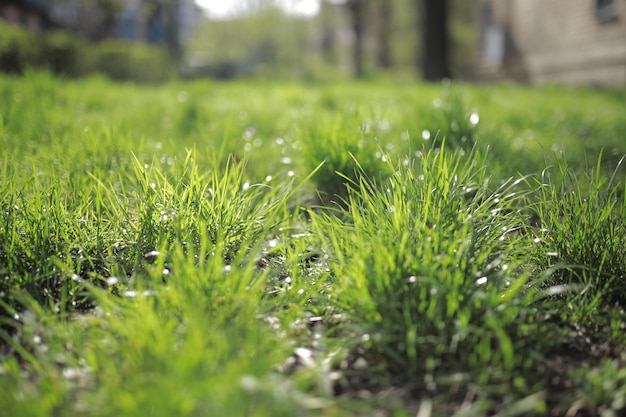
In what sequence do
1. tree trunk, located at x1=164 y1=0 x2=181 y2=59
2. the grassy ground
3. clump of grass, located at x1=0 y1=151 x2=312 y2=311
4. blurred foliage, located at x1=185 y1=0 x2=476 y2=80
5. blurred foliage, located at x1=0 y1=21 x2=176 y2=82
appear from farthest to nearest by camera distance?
blurred foliage, located at x1=185 y1=0 x2=476 y2=80, tree trunk, located at x1=164 y1=0 x2=181 y2=59, blurred foliage, located at x1=0 y1=21 x2=176 y2=82, clump of grass, located at x1=0 y1=151 x2=312 y2=311, the grassy ground

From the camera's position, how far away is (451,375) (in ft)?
4.79

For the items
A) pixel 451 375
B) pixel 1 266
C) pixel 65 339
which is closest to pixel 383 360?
pixel 451 375

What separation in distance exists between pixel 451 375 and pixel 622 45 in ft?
48.0

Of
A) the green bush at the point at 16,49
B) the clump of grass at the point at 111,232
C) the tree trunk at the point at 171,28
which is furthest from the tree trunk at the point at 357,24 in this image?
the clump of grass at the point at 111,232

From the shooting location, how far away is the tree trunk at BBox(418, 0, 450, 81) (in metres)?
12.6

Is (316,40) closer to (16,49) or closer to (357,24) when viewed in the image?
(357,24)

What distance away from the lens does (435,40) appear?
12.7 m

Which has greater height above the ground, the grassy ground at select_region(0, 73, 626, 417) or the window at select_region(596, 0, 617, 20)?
the window at select_region(596, 0, 617, 20)

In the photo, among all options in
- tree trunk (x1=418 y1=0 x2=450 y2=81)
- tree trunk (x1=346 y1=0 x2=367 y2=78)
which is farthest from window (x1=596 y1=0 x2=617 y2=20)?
tree trunk (x1=346 y1=0 x2=367 y2=78)

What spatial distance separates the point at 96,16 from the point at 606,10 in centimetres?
4069

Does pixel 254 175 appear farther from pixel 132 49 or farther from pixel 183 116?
pixel 132 49

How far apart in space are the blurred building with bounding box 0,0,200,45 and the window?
54.1ft

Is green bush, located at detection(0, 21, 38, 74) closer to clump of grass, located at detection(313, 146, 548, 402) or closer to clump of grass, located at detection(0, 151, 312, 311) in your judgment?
clump of grass, located at detection(0, 151, 312, 311)

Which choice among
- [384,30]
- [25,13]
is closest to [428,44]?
[384,30]
